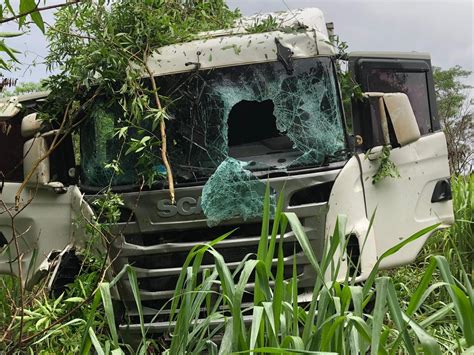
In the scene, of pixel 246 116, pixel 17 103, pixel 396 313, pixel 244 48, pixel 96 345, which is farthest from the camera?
pixel 17 103

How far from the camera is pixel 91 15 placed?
4.68 metres

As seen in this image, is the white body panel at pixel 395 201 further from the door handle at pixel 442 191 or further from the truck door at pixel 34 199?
the truck door at pixel 34 199

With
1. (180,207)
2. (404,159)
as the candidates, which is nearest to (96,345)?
(180,207)

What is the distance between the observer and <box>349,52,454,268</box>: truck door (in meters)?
4.74

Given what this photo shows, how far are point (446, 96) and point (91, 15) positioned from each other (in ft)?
45.8

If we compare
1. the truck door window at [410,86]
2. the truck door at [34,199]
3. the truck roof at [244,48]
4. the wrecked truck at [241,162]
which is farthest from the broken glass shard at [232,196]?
the truck door window at [410,86]

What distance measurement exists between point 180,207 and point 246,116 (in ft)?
2.68

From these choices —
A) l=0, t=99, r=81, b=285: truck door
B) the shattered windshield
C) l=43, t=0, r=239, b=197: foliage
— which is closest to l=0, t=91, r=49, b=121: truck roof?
l=0, t=99, r=81, b=285: truck door

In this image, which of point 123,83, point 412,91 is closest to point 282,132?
point 123,83

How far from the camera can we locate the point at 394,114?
15.4 ft

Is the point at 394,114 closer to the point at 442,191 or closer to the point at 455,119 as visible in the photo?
the point at 442,191

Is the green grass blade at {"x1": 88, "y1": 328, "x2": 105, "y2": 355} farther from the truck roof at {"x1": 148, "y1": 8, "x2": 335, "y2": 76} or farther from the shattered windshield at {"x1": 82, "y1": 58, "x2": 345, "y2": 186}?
the truck roof at {"x1": 148, "y1": 8, "x2": 335, "y2": 76}

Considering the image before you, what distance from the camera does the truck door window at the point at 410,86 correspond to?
5098 millimetres

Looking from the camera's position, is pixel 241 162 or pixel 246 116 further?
pixel 246 116
